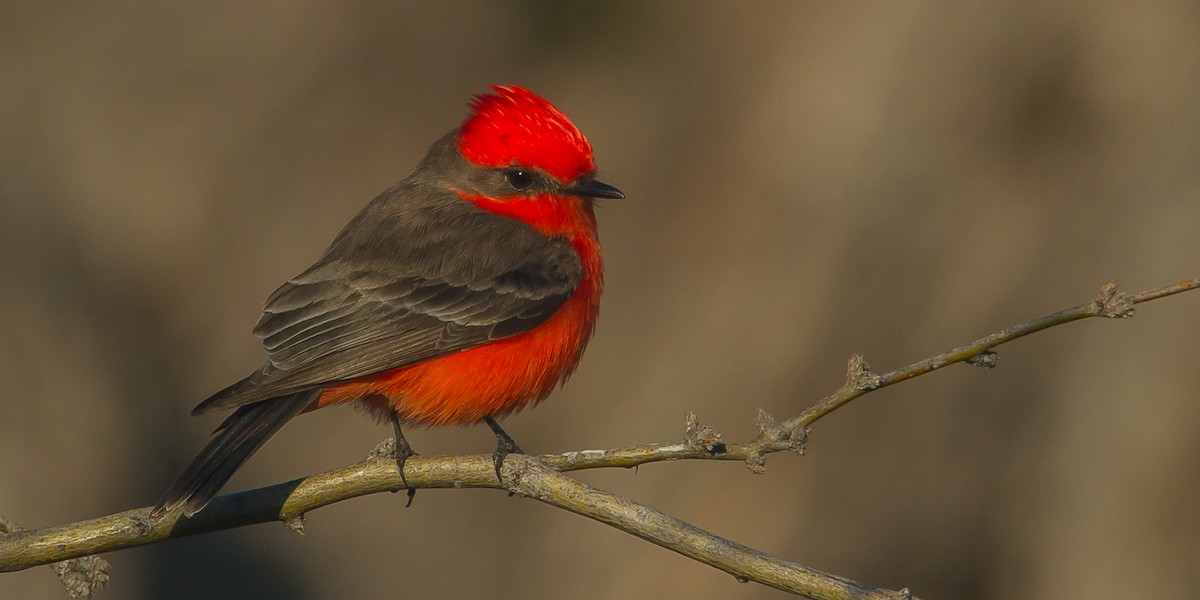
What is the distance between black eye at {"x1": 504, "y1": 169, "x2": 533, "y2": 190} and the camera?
569 cm

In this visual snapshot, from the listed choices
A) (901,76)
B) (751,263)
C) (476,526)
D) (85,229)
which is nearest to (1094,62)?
(901,76)

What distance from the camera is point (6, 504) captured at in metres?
8.97

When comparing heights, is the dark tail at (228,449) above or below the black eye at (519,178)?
below

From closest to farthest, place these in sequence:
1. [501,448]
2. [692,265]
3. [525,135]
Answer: [501,448], [525,135], [692,265]

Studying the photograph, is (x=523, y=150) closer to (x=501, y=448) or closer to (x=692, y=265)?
(x=501, y=448)

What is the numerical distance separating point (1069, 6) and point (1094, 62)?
0.41 meters

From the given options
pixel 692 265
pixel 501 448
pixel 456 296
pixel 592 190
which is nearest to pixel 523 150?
pixel 592 190

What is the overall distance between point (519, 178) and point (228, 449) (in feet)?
6.14

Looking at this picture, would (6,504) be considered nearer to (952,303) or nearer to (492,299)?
(492,299)

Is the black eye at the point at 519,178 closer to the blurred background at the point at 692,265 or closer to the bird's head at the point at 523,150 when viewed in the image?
the bird's head at the point at 523,150

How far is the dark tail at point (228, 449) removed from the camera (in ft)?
13.2

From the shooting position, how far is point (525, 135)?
217 inches

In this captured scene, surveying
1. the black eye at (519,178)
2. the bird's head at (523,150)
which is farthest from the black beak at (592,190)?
the black eye at (519,178)

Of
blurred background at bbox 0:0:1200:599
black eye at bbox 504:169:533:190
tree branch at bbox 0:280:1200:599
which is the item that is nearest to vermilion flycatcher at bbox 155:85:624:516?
black eye at bbox 504:169:533:190
